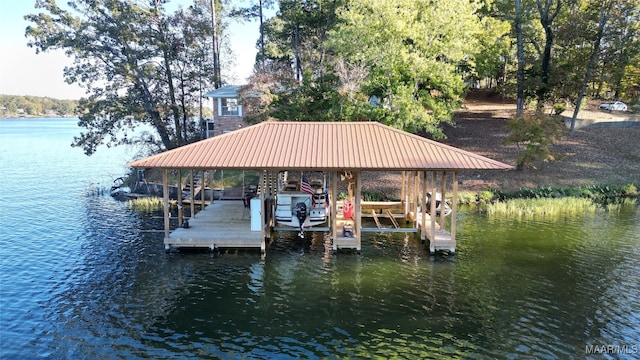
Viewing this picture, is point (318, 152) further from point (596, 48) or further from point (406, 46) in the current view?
point (596, 48)

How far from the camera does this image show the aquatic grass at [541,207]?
21125 millimetres

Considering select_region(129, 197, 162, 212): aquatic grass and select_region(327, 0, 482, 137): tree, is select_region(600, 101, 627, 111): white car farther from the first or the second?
Answer: select_region(129, 197, 162, 212): aquatic grass

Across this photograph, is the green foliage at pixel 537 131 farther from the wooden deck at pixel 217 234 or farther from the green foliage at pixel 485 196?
the wooden deck at pixel 217 234

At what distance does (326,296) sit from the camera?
12.2 m

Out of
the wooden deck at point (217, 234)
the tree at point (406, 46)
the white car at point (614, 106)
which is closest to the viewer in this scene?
the wooden deck at point (217, 234)

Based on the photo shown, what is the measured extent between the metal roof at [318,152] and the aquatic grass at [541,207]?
24.1 ft

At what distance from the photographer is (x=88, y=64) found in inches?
1191

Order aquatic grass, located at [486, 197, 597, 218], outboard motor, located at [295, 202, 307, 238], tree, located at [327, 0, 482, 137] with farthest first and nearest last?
tree, located at [327, 0, 482, 137] → aquatic grass, located at [486, 197, 597, 218] → outboard motor, located at [295, 202, 307, 238]

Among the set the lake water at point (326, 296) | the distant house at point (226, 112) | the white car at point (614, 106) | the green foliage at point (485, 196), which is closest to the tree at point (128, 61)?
the distant house at point (226, 112)

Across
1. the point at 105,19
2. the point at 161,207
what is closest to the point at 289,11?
the point at 105,19

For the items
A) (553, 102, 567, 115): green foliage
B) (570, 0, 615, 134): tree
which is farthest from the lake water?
(553, 102, 567, 115): green foliage

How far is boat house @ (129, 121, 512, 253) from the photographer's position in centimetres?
1446

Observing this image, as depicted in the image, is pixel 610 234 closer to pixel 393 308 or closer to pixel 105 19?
pixel 393 308

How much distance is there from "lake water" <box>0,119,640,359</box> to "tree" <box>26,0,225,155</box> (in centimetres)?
1399
